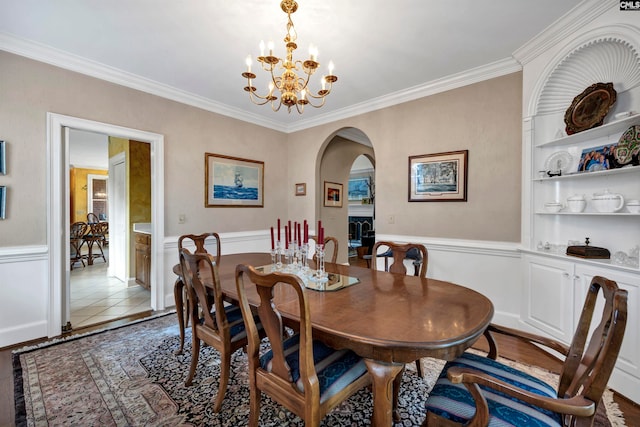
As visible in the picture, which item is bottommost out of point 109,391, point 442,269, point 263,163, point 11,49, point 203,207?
point 109,391

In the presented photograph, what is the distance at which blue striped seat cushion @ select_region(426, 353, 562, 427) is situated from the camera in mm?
1027

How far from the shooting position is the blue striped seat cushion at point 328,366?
1262mm

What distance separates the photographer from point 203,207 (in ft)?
12.5

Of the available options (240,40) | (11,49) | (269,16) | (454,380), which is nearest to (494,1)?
(269,16)

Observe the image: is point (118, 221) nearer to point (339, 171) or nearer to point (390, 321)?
point (339, 171)

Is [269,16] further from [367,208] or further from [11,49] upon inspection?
[367,208]

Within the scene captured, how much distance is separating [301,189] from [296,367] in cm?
353

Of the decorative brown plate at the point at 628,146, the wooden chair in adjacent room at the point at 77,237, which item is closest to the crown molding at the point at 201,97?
the decorative brown plate at the point at 628,146

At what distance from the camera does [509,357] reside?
2346mm

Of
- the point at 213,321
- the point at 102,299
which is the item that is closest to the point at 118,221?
the point at 102,299

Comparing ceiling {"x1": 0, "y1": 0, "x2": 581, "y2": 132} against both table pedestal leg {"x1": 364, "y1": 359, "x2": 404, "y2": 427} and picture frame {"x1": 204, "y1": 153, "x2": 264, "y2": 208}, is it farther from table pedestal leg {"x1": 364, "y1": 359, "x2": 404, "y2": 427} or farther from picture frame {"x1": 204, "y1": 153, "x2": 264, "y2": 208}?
table pedestal leg {"x1": 364, "y1": 359, "x2": 404, "y2": 427}

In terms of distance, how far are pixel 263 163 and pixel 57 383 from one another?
3.35 meters

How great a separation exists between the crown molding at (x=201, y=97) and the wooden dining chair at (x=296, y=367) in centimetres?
299

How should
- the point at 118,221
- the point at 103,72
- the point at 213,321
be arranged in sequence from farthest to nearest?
the point at 118,221
the point at 103,72
the point at 213,321
